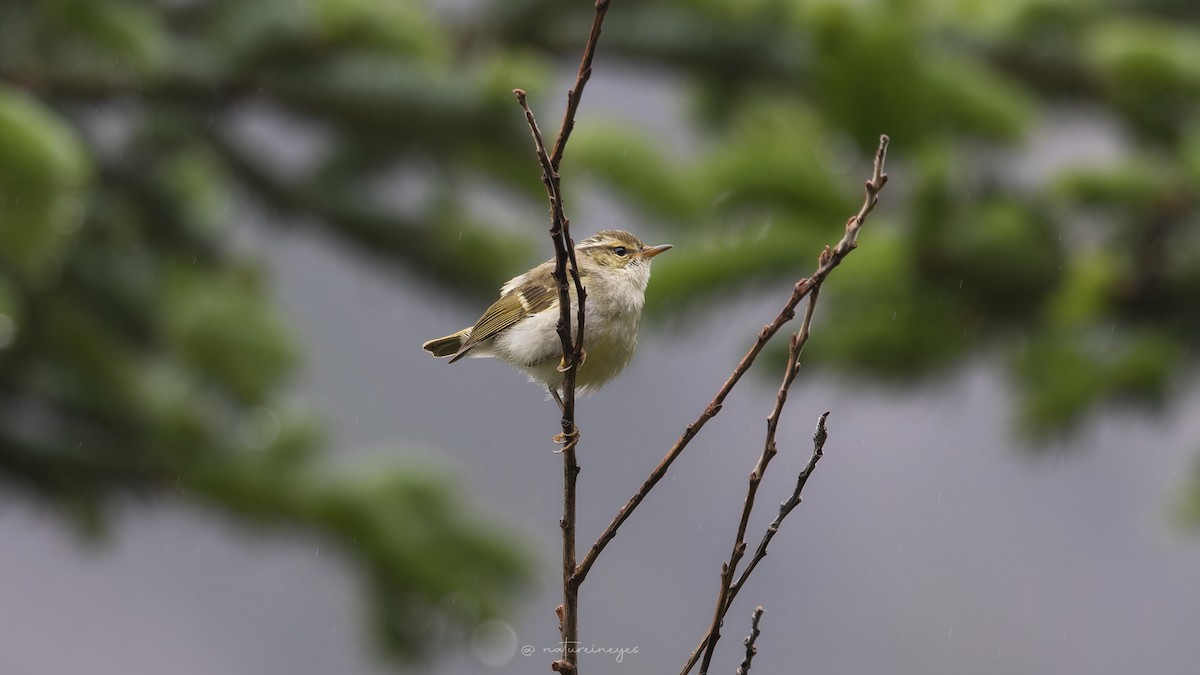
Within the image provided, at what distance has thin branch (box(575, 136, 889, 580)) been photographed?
1.57 m

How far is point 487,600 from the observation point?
4.90 meters

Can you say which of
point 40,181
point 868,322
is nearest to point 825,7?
point 868,322

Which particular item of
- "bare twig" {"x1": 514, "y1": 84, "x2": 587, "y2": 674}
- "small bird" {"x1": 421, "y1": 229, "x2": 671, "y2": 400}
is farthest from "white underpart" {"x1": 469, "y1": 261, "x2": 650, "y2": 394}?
"bare twig" {"x1": 514, "y1": 84, "x2": 587, "y2": 674}

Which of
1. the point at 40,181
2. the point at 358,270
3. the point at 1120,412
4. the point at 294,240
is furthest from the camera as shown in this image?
the point at 358,270

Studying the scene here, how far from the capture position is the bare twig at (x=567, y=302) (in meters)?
1.46

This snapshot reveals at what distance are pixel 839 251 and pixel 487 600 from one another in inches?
142

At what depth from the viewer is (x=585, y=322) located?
2834 mm

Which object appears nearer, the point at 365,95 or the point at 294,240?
the point at 365,95

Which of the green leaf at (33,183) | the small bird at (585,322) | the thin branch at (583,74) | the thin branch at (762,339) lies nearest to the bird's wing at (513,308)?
the small bird at (585,322)

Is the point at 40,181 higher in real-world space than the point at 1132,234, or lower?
lower

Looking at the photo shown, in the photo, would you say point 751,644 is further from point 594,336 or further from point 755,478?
point 594,336

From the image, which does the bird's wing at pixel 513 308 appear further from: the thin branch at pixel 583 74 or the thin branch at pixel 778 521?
the thin branch at pixel 583 74

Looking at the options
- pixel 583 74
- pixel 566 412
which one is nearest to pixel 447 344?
pixel 566 412

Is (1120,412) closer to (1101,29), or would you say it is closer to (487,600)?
(1101,29)
